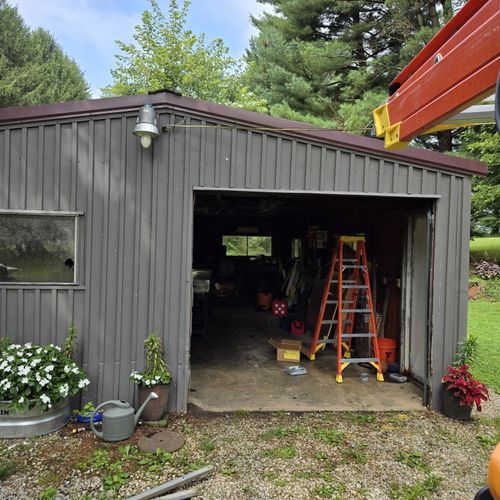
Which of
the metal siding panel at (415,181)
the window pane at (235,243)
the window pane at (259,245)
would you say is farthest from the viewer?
the window pane at (259,245)

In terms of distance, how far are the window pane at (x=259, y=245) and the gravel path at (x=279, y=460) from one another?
846 centimetres

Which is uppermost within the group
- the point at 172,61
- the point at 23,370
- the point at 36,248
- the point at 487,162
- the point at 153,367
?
the point at 172,61

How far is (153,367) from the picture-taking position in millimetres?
3654

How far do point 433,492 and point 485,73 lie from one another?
2.71 meters

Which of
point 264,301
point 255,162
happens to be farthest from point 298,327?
point 255,162

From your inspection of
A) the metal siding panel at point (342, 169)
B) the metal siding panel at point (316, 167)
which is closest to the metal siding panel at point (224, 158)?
the metal siding panel at point (316, 167)

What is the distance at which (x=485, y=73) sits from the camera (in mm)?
1381

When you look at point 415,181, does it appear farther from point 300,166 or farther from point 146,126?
point 146,126

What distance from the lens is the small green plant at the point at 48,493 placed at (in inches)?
98.2

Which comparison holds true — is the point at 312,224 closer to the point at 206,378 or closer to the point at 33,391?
the point at 206,378

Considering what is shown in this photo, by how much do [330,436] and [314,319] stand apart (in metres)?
3.46

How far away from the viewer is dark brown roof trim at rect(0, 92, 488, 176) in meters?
3.59

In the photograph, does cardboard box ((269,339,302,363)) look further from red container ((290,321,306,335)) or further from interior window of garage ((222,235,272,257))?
interior window of garage ((222,235,272,257))

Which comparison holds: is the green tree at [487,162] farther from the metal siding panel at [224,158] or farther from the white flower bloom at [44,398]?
the white flower bloom at [44,398]
